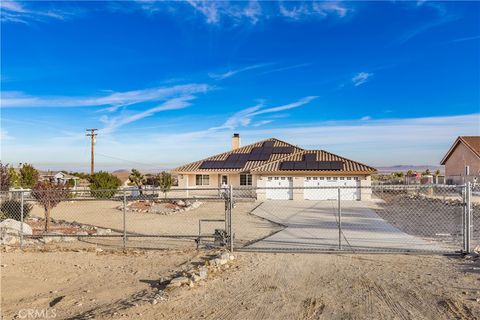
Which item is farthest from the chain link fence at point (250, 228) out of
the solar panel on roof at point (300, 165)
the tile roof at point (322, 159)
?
the solar panel on roof at point (300, 165)

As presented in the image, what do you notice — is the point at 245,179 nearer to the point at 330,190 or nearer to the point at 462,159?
the point at 330,190

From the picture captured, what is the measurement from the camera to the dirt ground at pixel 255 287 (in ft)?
20.4

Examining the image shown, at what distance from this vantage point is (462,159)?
4331 cm

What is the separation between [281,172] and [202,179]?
26.9 feet

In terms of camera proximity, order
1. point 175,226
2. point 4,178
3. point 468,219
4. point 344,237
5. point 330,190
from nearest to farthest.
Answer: point 468,219 < point 344,237 < point 175,226 < point 4,178 < point 330,190

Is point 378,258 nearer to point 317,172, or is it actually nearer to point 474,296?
point 474,296

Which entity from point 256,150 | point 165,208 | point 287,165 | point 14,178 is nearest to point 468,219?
point 165,208

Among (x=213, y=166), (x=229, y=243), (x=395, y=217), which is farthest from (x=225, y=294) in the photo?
(x=213, y=166)

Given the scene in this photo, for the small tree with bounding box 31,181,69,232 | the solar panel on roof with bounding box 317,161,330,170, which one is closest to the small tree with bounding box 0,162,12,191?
the small tree with bounding box 31,181,69,232

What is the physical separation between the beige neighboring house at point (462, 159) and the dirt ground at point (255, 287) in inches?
1245

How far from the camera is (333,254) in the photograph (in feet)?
33.5

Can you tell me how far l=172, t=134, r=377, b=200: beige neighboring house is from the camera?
102ft

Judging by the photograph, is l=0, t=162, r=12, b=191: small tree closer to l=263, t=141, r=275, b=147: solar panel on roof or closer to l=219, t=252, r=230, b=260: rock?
l=219, t=252, r=230, b=260: rock

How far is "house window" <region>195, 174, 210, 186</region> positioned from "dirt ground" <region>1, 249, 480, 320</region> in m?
25.2
